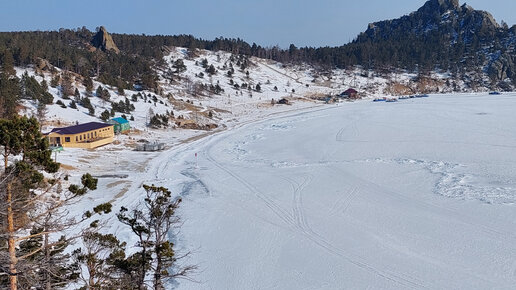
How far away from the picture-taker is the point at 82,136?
36.2 meters

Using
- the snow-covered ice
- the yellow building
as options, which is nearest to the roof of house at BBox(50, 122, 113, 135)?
the yellow building

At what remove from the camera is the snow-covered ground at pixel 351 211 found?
46.4 feet

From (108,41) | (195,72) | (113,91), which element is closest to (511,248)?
(113,91)

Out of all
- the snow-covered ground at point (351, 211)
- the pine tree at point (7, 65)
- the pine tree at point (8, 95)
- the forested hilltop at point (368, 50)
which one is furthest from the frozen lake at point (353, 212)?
the forested hilltop at point (368, 50)

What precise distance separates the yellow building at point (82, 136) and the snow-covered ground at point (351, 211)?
264 inches

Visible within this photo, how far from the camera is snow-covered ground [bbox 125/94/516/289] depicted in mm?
14141

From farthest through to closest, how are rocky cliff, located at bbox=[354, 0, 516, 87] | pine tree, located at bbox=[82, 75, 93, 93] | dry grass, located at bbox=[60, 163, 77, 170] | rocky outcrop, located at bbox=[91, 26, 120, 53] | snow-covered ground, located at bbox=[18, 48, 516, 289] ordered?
1. rocky cliff, located at bbox=[354, 0, 516, 87]
2. rocky outcrop, located at bbox=[91, 26, 120, 53]
3. pine tree, located at bbox=[82, 75, 93, 93]
4. dry grass, located at bbox=[60, 163, 77, 170]
5. snow-covered ground, located at bbox=[18, 48, 516, 289]

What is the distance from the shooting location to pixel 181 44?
383ft

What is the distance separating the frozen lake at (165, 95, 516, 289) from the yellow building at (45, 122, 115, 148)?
7.46m

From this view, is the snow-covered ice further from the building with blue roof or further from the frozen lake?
the building with blue roof

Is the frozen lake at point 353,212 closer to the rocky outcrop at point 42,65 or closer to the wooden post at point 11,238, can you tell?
the wooden post at point 11,238

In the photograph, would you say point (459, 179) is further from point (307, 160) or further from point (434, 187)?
point (307, 160)

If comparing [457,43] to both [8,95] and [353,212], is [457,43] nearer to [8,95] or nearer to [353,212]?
[353,212]

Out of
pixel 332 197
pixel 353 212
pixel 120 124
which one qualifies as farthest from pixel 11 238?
pixel 120 124
